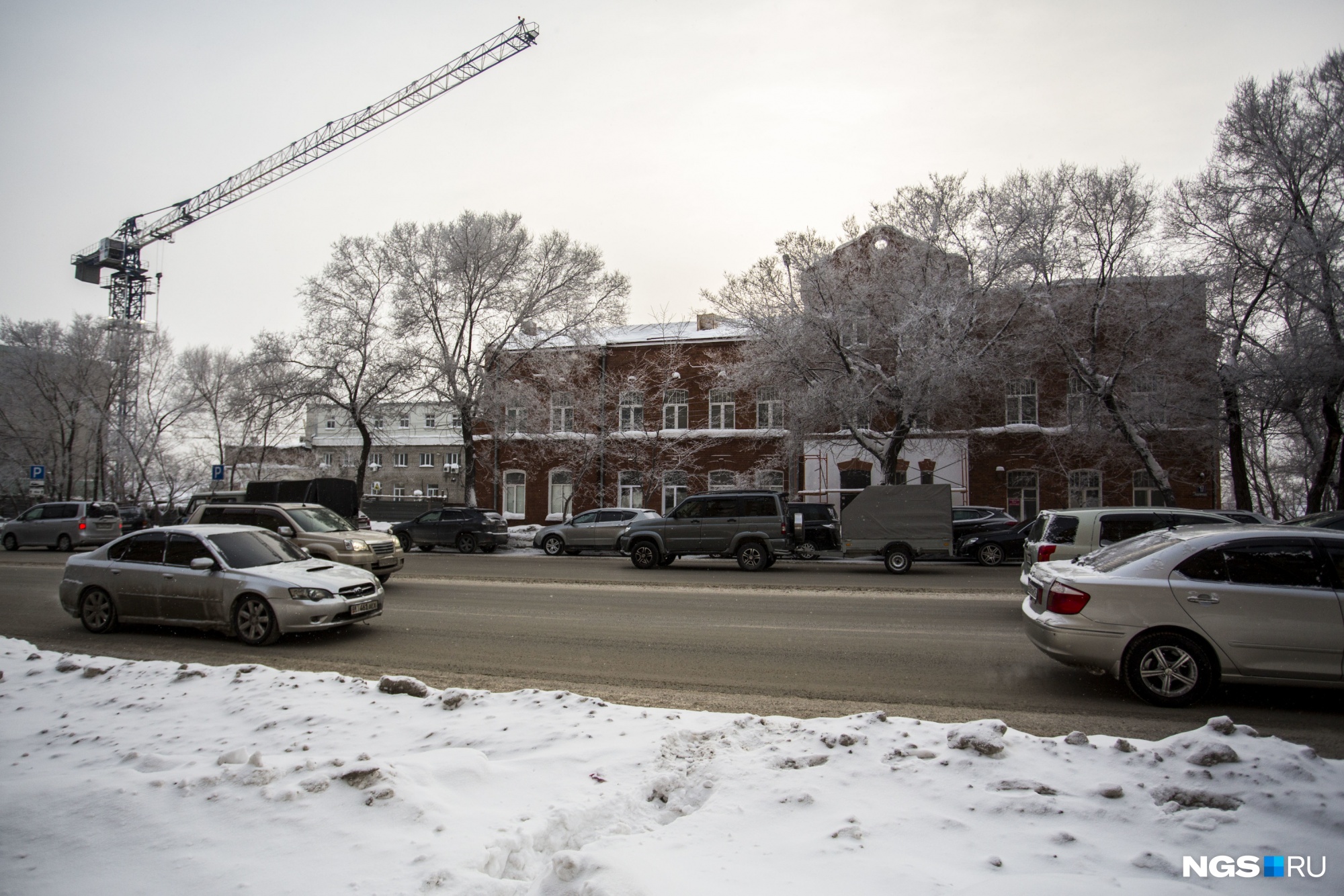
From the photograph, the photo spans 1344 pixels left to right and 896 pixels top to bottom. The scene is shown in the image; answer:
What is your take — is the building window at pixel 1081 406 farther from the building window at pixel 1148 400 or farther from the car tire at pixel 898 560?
the car tire at pixel 898 560

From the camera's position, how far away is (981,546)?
74.1ft

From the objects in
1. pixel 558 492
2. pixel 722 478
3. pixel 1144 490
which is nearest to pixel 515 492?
pixel 558 492

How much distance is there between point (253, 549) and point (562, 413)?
2855 cm

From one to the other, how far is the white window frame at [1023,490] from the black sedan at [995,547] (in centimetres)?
1139

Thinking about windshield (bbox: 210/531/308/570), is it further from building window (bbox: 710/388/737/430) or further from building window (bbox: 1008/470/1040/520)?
building window (bbox: 1008/470/1040/520)

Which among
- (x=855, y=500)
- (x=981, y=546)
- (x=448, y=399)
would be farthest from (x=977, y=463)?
(x=448, y=399)

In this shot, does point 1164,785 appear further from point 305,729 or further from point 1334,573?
point 305,729

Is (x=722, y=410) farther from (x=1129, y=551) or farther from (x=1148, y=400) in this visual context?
→ (x=1129, y=551)

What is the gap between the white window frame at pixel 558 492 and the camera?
38.9 metres

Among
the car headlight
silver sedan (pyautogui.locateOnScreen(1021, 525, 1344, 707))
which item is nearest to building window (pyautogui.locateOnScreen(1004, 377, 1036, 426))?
silver sedan (pyautogui.locateOnScreen(1021, 525, 1344, 707))

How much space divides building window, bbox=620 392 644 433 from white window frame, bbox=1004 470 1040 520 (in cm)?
1785

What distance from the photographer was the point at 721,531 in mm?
19734

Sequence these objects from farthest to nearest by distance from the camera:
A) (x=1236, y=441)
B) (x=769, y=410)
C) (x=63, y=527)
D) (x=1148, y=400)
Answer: (x=769, y=410)
(x=63, y=527)
(x=1148, y=400)
(x=1236, y=441)

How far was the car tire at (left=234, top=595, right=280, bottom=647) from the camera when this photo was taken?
29.8ft
